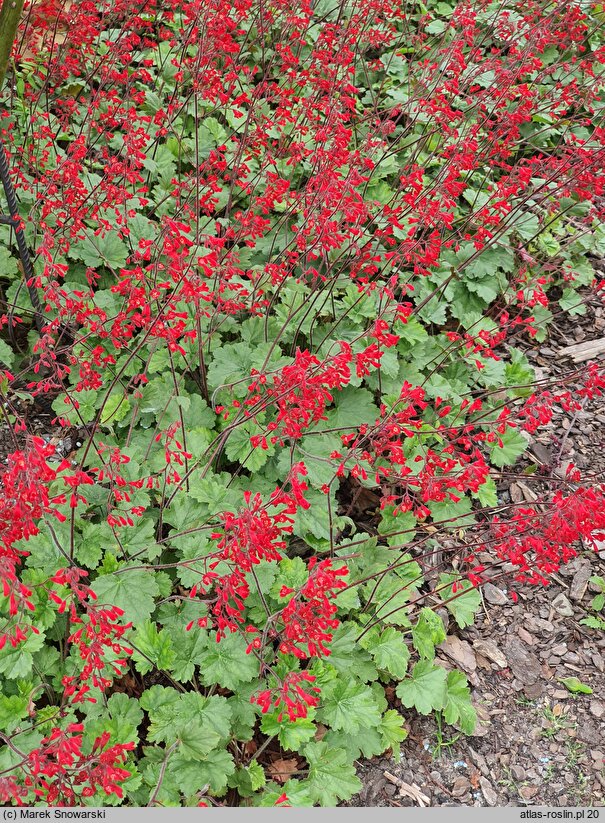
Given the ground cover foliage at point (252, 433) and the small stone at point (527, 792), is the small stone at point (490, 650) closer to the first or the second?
the ground cover foliage at point (252, 433)

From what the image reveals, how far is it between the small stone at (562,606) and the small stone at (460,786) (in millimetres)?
965

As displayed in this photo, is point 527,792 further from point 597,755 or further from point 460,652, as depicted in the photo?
point 460,652

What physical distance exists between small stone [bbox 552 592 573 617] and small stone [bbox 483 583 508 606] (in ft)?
0.79

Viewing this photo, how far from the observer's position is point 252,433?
3268mm

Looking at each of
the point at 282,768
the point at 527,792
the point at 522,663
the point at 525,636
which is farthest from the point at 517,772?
the point at 282,768

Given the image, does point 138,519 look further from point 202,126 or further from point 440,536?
point 202,126

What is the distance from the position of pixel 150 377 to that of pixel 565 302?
270 cm

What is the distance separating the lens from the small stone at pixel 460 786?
2.73 m

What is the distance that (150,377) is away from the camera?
3.50 m

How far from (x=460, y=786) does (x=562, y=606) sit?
3.40ft

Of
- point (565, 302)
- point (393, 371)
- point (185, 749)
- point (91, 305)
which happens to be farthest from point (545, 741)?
point (91, 305)

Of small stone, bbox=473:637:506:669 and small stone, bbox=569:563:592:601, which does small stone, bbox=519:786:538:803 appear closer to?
small stone, bbox=473:637:506:669

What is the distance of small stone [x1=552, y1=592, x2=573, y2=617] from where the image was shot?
3.32m

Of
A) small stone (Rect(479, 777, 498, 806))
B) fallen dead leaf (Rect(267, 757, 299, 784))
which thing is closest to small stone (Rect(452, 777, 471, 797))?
small stone (Rect(479, 777, 498, 806))
